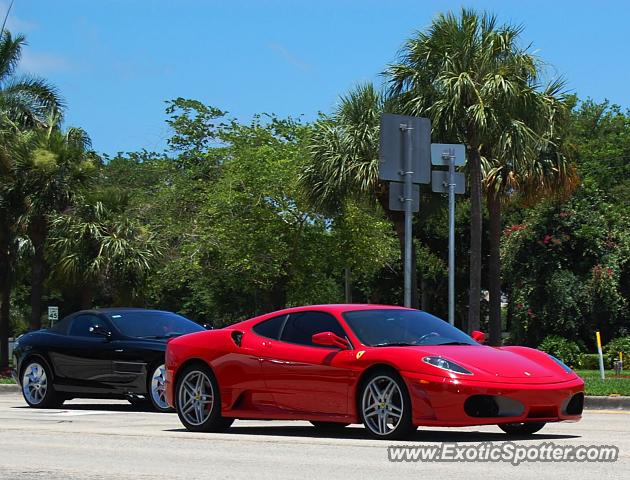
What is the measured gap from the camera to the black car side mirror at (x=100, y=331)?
17266 millimetres

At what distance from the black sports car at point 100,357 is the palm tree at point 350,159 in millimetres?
14533

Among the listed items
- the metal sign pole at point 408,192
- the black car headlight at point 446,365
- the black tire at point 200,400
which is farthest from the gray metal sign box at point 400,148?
the black car headlight at point 446,365

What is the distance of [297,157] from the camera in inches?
1741

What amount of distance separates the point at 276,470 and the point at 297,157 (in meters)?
35.6

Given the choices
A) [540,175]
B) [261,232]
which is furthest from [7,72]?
[540,175]

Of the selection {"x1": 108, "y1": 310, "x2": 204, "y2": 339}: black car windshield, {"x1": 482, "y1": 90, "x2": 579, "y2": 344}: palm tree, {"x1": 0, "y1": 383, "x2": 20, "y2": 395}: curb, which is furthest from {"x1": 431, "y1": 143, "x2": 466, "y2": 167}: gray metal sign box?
{"x1": 482, "y1": 90, "x2": 579, "y2": 344}: palm tree

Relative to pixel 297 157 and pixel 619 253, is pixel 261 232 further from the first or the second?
pixel 619 253

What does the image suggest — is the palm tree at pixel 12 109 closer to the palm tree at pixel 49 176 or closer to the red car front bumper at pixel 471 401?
the palm tree at pixel 49 176

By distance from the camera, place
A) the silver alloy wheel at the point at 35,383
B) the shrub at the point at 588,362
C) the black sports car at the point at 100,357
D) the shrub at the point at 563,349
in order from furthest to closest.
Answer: the shrub at the point at 563,349 → the shrub at the point at 588,362 → the silver alloy wheel at the point at 35,383 → the black sports car at the point at 100,357

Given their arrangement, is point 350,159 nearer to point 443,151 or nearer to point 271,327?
point 443,151

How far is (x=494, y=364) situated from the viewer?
10711 mm

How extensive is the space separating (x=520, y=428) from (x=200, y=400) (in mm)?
3224

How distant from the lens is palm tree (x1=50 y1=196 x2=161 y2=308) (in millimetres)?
33625

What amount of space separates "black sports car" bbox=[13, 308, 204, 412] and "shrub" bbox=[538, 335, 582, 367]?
933 inches
